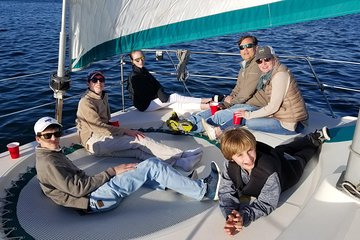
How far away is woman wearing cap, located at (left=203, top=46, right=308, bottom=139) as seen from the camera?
3943 millimetres

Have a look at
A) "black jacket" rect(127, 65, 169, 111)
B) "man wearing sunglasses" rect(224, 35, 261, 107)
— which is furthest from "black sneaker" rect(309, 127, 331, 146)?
"black jacket" rect(127, 65, 169, 111)

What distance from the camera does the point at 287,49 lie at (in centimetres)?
Answer: 1225

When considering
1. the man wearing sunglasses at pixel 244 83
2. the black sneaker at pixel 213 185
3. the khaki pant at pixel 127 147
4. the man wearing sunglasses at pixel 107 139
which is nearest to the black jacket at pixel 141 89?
the man wearing sunglasses at pixel 244 83

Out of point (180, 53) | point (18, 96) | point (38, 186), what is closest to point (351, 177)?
point (38, 186)

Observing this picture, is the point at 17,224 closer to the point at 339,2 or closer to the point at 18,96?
the point at 339,2

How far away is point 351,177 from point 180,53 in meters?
3.85

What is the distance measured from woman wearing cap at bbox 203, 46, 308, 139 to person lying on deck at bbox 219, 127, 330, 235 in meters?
1.05

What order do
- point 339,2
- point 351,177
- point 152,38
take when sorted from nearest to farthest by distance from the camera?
point 351,177, point 339,2, point 152,38

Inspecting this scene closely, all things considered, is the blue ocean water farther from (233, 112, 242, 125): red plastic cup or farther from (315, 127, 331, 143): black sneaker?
(315, 127, 331, 143): black sneaker

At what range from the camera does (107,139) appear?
4.01m

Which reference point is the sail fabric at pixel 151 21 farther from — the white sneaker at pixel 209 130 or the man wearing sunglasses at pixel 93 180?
the white sneaker at pixel 209 130

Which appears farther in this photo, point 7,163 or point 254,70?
point 254,70

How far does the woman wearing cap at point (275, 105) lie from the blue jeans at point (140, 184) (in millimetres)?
1162

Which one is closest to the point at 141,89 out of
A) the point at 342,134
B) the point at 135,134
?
the point at 135,134
